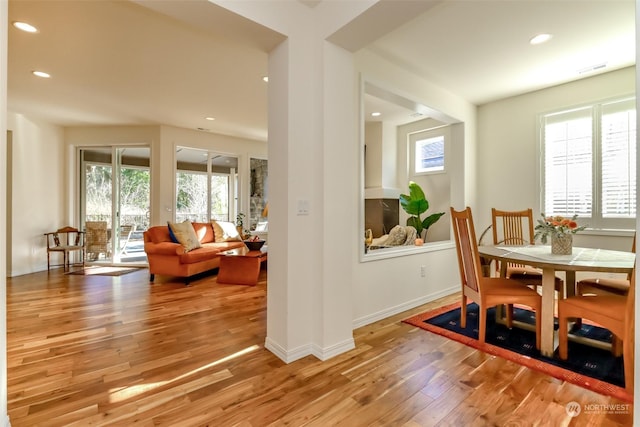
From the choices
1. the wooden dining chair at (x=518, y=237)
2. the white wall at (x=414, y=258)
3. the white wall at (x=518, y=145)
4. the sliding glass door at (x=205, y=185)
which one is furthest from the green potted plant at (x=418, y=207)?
the sliding glass door at (x=205, y=185)

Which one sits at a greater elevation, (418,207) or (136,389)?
(418,207)

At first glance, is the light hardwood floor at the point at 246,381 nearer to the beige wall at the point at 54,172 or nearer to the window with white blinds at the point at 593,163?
the window with white blinds at the point at 593,163

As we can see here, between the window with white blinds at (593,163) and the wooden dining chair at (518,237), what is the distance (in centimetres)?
59

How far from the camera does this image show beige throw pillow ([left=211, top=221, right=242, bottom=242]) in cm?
577

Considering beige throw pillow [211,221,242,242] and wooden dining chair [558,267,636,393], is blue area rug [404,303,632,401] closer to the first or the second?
wooden dining chair [558,267,636,393]

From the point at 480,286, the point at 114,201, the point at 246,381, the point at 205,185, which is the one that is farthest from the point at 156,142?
the point at 480,286

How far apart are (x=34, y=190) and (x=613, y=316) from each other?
7.65 m

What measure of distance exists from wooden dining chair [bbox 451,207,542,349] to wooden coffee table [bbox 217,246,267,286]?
113 inches

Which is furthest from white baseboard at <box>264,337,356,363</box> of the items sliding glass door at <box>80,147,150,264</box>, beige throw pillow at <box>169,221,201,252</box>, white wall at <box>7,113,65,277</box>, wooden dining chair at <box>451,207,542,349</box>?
white wall at <box>7,113,65,277</box>

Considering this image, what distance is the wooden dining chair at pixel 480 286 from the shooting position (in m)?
2.28

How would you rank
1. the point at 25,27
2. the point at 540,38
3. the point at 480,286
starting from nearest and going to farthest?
the point at 480,286 < the point at 25,27 < the point at 540,38

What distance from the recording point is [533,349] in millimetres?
2291

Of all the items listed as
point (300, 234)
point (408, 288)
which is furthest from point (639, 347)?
point (408, 288)

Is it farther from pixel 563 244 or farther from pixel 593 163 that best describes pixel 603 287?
pixel 593 163
